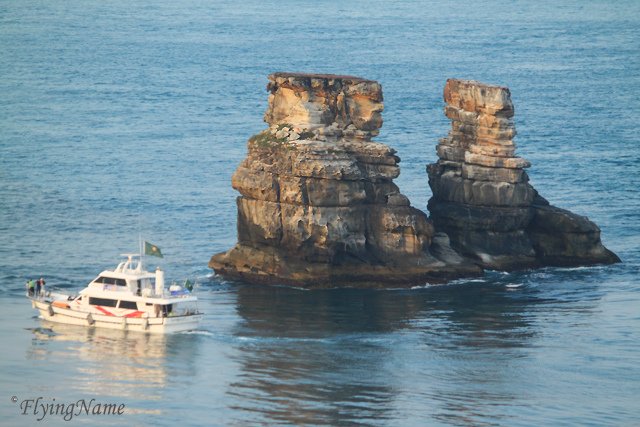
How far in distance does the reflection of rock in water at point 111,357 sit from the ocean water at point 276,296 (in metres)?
0.15

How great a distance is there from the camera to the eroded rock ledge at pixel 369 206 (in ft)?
337

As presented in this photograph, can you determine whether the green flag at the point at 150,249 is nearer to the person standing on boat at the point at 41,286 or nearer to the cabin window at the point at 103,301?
the cabin window at the point at 103,301

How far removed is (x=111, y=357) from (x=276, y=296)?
16087mm

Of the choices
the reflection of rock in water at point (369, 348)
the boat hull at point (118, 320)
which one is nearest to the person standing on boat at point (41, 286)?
the boat hull at point (118, 320)

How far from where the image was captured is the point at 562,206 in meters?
126

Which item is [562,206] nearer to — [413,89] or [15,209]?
[15,209]

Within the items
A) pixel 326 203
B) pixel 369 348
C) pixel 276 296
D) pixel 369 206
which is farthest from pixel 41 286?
pixel 369 206

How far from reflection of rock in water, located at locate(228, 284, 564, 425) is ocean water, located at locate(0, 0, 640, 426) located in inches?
6.4

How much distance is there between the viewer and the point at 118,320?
92.4 metres

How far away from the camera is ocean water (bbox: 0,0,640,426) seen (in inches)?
3187

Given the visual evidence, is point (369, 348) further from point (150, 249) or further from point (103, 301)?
point (103, 301)

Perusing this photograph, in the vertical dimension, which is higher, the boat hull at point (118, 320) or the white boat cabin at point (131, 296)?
the white boat cabin at point (131, 296)

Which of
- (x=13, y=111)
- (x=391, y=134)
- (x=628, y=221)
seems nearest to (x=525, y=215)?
(x=628, y=221)

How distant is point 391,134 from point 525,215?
4474 cm
